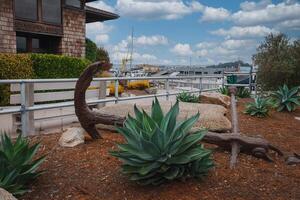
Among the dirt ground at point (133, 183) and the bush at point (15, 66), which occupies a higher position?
the bush at point (15, 66)

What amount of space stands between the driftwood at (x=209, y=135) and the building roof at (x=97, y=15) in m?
14.5

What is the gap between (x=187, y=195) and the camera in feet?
10.6

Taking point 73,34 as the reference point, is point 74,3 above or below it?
above

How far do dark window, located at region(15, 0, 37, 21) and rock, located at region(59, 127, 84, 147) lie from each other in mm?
11387

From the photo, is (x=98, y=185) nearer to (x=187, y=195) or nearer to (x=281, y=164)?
(x=187, y=195)

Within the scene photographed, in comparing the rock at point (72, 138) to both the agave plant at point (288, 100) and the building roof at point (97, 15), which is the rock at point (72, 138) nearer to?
the agave plant at point (288, 100)

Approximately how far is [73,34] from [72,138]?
13.3 m

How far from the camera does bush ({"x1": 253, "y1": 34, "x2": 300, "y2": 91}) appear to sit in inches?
414

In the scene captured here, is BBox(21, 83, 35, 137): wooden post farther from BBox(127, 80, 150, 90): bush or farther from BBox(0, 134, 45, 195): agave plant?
BBox(127, 80, 150, 90): bush

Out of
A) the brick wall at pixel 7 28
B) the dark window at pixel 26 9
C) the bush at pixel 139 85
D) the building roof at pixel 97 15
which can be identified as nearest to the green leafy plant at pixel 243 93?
the bush at pixel 139 85

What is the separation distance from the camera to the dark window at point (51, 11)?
15.9 m

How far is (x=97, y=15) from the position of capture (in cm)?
1969

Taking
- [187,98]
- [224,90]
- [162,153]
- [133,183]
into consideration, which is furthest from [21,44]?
[162,153]

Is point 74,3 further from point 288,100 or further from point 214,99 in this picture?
point 288,100
